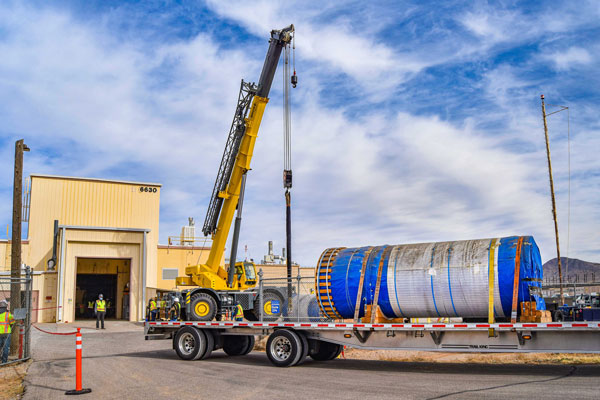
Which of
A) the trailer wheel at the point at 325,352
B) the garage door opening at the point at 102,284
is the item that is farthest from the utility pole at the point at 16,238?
the garage door opening at the point at 102,284

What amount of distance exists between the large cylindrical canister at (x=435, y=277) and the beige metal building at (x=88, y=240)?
2206cm

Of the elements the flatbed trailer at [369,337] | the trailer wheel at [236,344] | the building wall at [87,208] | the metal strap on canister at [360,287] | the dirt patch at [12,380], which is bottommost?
the dirt patch at [12,380]

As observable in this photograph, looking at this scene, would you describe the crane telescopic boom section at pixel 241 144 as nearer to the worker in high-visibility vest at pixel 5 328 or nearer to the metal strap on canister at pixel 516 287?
the worker in high-visibility vest at pixel 5 328

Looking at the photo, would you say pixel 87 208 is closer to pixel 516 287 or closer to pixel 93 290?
pixel 93 290

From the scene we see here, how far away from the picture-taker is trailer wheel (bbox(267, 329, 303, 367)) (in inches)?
537

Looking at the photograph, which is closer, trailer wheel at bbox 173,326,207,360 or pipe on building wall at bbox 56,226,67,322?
trailer wheel at bbox 173,326,207,360

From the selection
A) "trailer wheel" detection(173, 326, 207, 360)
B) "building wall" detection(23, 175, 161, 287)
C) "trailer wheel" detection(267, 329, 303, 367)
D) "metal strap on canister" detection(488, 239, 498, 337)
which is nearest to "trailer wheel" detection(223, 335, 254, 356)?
"trailer wheel" detection(173, 326, 207, 360)

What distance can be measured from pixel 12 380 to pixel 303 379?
6.81 meters

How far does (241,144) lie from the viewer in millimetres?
21484

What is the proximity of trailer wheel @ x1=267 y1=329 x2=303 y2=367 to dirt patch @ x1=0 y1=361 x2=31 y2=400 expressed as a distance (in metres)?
5.68

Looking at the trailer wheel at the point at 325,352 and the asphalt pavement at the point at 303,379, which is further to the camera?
the trailer wheel at the point at 325,352

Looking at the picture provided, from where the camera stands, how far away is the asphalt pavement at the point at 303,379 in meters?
9.83

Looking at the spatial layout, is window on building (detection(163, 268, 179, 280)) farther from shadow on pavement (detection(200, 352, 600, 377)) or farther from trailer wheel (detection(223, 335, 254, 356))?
shadow on pavement (detection(200, 352, 600, 377))

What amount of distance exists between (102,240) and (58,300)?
428 centimetres
